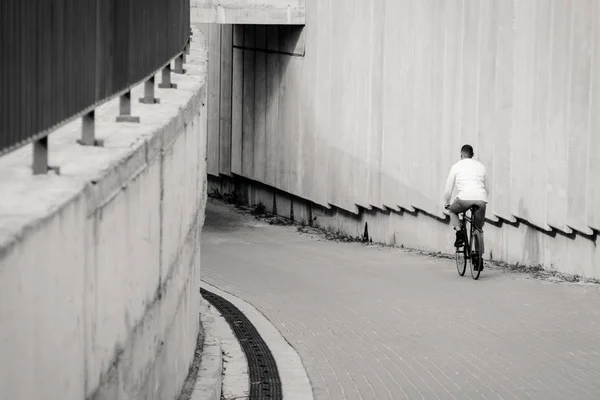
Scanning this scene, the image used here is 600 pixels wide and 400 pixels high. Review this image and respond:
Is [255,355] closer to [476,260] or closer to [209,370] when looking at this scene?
[209,370]

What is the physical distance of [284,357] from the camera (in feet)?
33.3

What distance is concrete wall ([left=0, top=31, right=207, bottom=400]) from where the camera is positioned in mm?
3148

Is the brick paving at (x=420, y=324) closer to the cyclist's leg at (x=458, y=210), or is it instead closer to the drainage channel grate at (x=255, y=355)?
the drainage channel grate at (x=255, y=355)

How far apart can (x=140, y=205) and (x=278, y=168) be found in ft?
62.4

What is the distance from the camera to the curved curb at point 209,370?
7.36m

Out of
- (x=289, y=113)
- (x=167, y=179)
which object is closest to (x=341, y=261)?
(x=289, y=113)

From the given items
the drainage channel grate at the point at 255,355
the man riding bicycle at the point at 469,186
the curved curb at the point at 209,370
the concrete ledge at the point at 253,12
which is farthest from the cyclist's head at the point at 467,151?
the concrete ledge at the point at 253,12

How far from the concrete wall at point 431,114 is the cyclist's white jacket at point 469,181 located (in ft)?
3.20

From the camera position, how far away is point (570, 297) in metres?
12.9

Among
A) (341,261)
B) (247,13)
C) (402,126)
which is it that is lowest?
(341,261)

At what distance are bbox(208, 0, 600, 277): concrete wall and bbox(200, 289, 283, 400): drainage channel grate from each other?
420 cm

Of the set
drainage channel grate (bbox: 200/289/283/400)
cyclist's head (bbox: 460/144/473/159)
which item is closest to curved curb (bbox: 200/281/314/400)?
drainage channel grate (bbox: 200/289/283/400)

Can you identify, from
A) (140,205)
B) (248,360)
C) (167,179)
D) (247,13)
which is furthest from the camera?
(247,13)

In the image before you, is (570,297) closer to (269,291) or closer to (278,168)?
(269,291)
